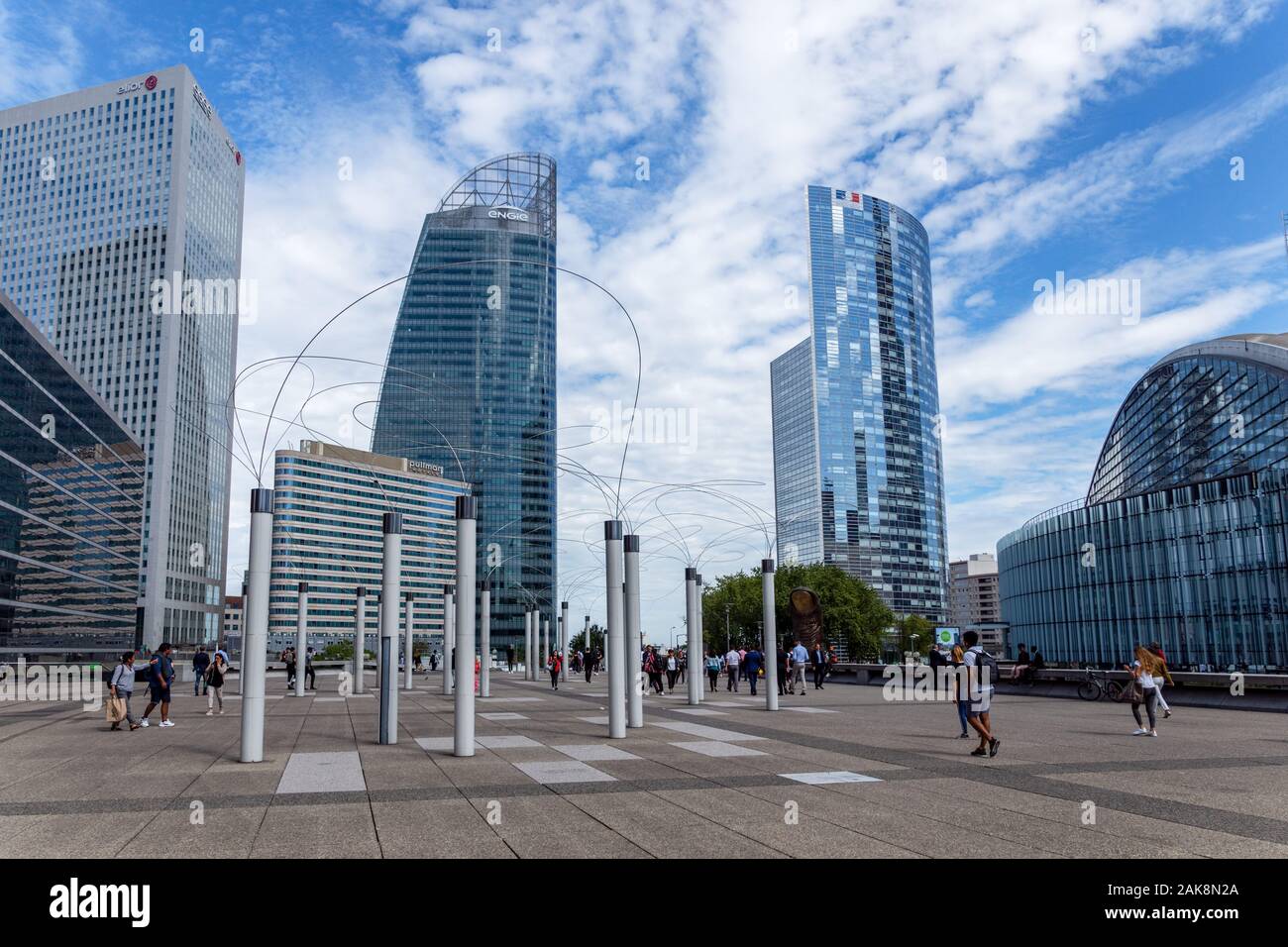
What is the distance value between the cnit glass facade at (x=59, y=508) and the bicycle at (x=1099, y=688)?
2732 inches

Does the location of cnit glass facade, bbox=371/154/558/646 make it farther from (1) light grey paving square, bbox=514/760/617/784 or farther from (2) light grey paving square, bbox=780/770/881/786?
(2) light grey paving square, bbox=780/770/881/786

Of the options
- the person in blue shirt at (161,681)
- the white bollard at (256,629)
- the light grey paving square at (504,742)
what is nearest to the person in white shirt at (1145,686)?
the light grey paving square at (504,742)

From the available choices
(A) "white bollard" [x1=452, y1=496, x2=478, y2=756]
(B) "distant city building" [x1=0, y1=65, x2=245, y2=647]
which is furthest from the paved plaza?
(B) "distant city building" [x1=0, y1=65, x2=245, y2=647]

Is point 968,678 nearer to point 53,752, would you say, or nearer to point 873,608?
point 53,752

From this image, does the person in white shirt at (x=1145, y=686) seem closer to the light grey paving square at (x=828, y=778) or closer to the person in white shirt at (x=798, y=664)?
the light grey paving square at (x=828, y=778)

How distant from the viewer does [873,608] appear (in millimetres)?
121562

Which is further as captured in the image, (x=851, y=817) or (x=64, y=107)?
(x=64, y=107)

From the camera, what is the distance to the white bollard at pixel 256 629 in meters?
15.1

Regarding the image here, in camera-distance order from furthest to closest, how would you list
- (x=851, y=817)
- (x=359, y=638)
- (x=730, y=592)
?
1. (x=730, y=592)
2. (x=359, y=638)
3. (x=851, y=817)

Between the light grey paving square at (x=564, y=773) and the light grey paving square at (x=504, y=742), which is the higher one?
the light grey paving square at (x=564, y=773)

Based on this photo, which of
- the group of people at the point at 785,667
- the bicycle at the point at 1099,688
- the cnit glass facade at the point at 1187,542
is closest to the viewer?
the bicycle at the point at 1099,688

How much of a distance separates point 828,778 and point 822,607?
3582 inches
